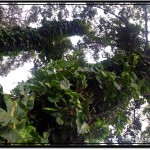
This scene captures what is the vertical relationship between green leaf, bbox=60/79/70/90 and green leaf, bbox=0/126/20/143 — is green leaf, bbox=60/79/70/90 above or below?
above

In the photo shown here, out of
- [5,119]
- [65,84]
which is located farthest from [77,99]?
[5,119]

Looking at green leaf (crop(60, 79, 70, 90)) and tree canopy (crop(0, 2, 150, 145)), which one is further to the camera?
green leaf (crop(60, 79, 70, 90))

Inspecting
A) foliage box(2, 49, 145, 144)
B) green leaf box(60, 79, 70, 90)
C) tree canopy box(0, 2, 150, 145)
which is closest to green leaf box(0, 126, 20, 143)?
tree canopy box(0, 2, 150, 145)

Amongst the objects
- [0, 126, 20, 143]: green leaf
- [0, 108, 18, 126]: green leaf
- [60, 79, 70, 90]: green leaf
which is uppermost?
[60, 79, 70, 90]: green leaf

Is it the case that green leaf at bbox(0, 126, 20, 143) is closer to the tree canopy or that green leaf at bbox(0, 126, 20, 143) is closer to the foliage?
the tree canopy

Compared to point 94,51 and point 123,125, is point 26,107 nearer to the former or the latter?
point 123,125

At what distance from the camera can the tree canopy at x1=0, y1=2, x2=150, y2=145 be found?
2270 millimetres

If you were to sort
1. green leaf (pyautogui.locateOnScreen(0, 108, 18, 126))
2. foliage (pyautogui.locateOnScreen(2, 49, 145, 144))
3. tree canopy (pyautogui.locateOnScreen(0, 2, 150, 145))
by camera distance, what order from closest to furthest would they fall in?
green leaf (pyautogui.locateOnScreen(0, 108, 18, 126)), tree canopy (pyautogui.locateOnScreen(0, 2, 150, 145)), foliage (pyautogui.locateOnScreen(2, 49, 145, 144))

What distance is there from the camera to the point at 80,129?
2.37 meters

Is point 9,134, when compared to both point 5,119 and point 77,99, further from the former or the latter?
point 77,99

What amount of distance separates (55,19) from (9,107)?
358 cm

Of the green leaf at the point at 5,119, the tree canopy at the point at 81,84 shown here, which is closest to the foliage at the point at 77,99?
the tree canopy at the point at 81,84

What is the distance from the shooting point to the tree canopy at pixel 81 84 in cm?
227

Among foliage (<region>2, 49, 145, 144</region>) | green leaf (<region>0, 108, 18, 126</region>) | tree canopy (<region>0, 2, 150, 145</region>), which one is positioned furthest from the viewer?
foliage (<region>2, 49, 145, 144</region>)
